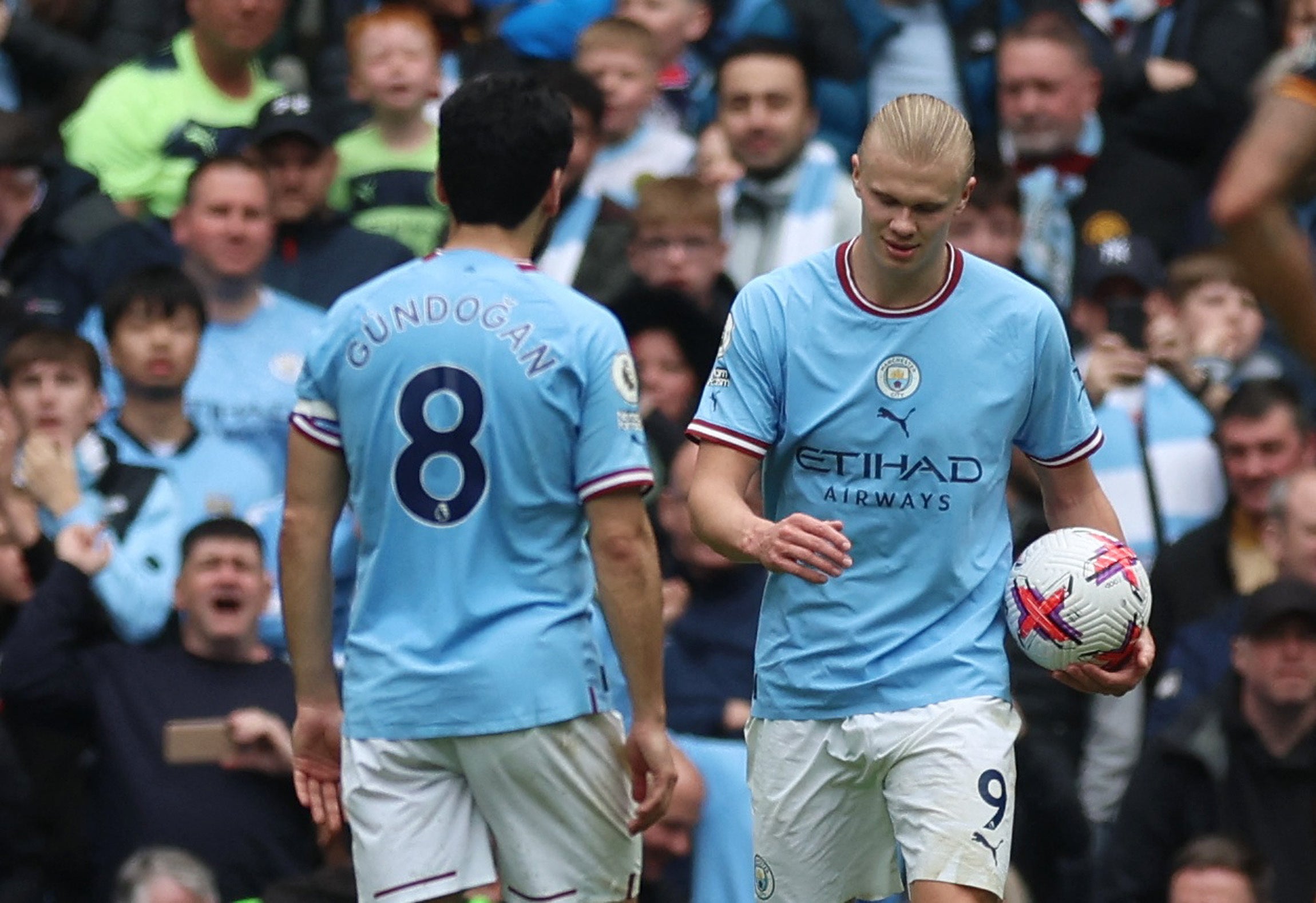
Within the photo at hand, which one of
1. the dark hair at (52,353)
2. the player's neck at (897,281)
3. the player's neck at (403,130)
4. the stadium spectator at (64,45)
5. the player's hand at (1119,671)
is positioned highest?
the stadium spectator at (64,45)

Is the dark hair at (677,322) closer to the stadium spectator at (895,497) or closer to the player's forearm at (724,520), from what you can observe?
the stadium spectator at (895,497)

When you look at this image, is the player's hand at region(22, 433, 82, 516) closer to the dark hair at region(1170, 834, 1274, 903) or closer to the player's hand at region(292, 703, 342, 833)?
the player's hand at region(292, 703, 342, 833)

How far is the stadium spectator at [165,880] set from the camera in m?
7.78

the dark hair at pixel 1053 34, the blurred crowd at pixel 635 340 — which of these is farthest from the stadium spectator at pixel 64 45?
the dark hair at pixel 1053 34

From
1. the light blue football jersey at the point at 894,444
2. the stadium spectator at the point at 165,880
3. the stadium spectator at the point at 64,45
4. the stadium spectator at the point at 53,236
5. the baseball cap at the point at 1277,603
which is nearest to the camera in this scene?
the light blue football jersey at the point at 894,444

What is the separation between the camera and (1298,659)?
27.7 ft

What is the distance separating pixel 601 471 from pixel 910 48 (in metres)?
6.42

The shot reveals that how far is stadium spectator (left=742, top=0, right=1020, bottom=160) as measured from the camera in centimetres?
1195

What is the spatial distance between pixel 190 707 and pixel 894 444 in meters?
3.32

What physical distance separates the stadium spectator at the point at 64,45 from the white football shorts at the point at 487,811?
6190 millimetres

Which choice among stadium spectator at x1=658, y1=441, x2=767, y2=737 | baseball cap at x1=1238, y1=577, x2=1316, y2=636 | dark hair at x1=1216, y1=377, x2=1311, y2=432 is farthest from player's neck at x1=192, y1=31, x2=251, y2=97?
baseball cap at x1=1238, y1=577, x2=1316, y2=636

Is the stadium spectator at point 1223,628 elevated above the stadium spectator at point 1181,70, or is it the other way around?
the stadium spectator at point 1181,70

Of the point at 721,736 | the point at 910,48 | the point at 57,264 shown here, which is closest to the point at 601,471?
the point at 721,736

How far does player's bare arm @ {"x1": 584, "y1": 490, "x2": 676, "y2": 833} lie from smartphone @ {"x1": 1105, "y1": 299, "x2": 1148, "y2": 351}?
15.7 ft
